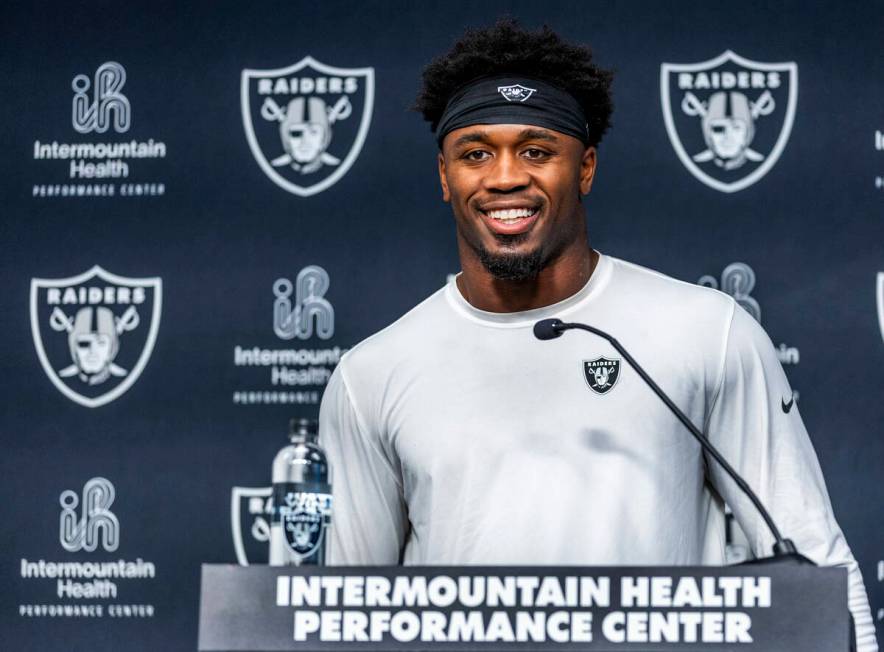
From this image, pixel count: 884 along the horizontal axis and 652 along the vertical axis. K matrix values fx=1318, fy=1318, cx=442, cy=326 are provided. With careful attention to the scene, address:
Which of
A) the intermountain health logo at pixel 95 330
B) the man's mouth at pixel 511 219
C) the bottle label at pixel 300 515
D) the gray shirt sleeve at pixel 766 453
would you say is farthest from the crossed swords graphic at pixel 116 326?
the bottle label at pixel 300 515

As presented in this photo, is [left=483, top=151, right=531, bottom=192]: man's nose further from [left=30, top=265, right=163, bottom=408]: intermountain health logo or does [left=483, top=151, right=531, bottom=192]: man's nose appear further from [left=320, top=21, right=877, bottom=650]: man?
[left=30, top=265, right=163, bottom=408]: intermountain health logo

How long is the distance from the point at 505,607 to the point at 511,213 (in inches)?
30.7

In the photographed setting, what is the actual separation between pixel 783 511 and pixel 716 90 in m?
1.47

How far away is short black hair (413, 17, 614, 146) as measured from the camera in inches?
79.1

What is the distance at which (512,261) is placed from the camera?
1985 millimetres

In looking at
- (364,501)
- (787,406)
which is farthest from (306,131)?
(787,406)

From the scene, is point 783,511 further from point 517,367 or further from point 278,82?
point 278,82

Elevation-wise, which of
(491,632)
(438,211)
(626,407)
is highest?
(438,211)

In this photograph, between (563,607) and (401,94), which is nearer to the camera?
(563,607)

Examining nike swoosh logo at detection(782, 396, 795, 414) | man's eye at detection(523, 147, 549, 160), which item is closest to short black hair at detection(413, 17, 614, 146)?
man's eye at detection(523, 147, 549, 160)

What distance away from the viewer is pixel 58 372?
3158 mm

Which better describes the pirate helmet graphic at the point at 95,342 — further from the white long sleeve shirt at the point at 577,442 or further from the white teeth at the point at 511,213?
the white teeth at the point at 511,213

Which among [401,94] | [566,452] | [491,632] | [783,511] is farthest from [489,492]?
[401,94]

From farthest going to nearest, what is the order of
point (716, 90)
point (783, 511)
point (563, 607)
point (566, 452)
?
point (716, 90) → point (566, 452) → point (783, 511) → point (563, 607)
